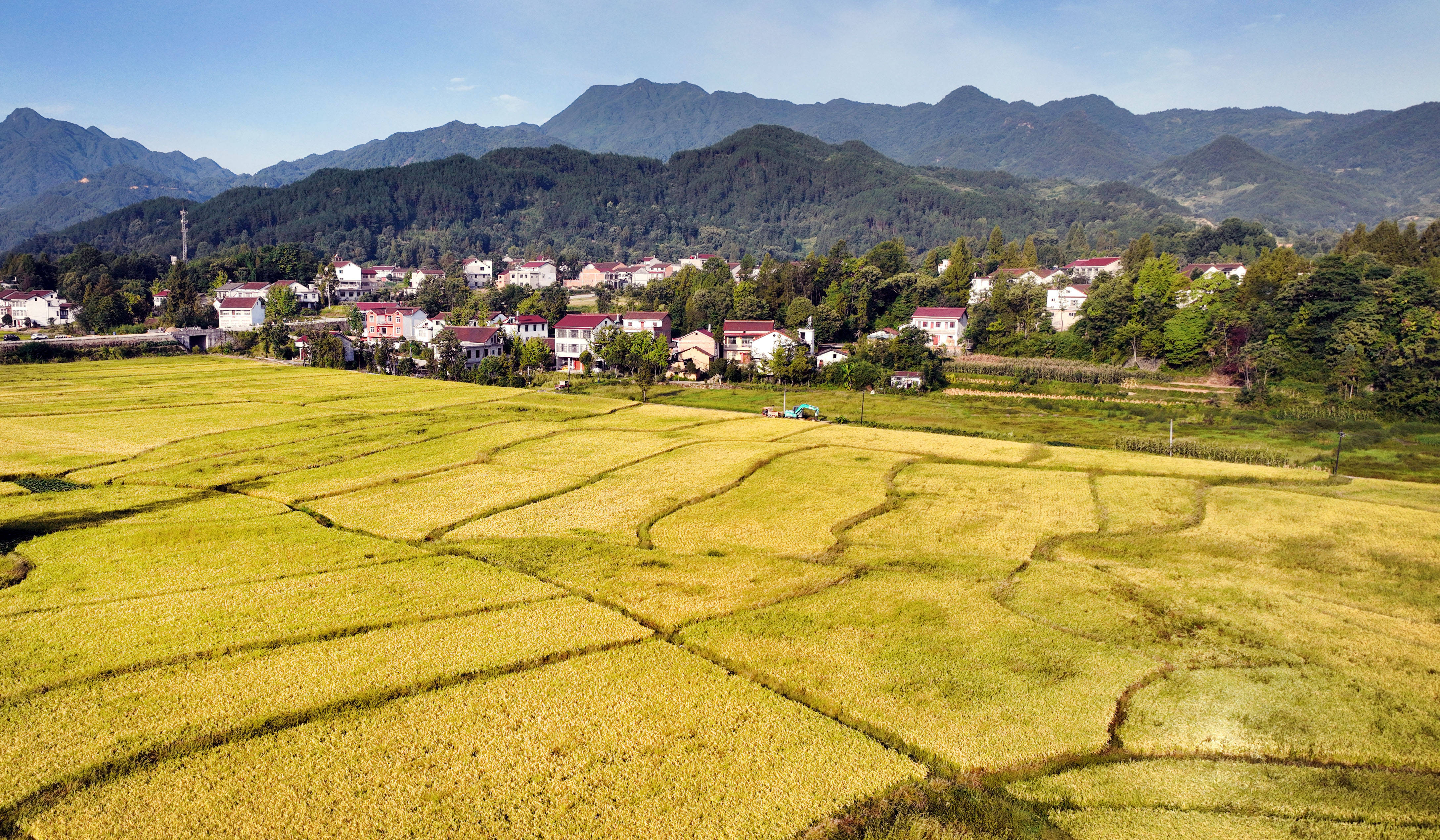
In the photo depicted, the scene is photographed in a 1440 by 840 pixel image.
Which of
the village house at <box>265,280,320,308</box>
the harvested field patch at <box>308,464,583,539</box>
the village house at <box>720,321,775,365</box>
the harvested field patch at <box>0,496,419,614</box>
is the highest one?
the village house at <box>265,280,320,308</box>

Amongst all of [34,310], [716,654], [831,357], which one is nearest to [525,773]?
[716,654]

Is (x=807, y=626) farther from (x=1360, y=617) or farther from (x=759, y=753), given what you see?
(x=1360, y=617)

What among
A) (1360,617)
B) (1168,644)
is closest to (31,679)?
(1168,644)

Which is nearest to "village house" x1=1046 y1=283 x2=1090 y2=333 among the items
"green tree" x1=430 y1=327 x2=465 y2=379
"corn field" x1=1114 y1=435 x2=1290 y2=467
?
"corn field" x1=1114 y1=435 x2=1290 y2=467

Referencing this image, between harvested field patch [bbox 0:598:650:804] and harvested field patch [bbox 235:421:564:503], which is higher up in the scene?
harvested field patch [bbox 235:421:564:503]

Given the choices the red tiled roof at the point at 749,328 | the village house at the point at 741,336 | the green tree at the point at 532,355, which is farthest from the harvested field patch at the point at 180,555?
the red tiled roof at the point at 749,328

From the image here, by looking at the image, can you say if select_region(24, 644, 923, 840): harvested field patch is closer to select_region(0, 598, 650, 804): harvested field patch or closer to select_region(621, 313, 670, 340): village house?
select_region(0, 598, 650, 804): harvested field patch

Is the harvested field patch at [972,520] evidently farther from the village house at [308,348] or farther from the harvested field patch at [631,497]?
the village house at [308,348]
